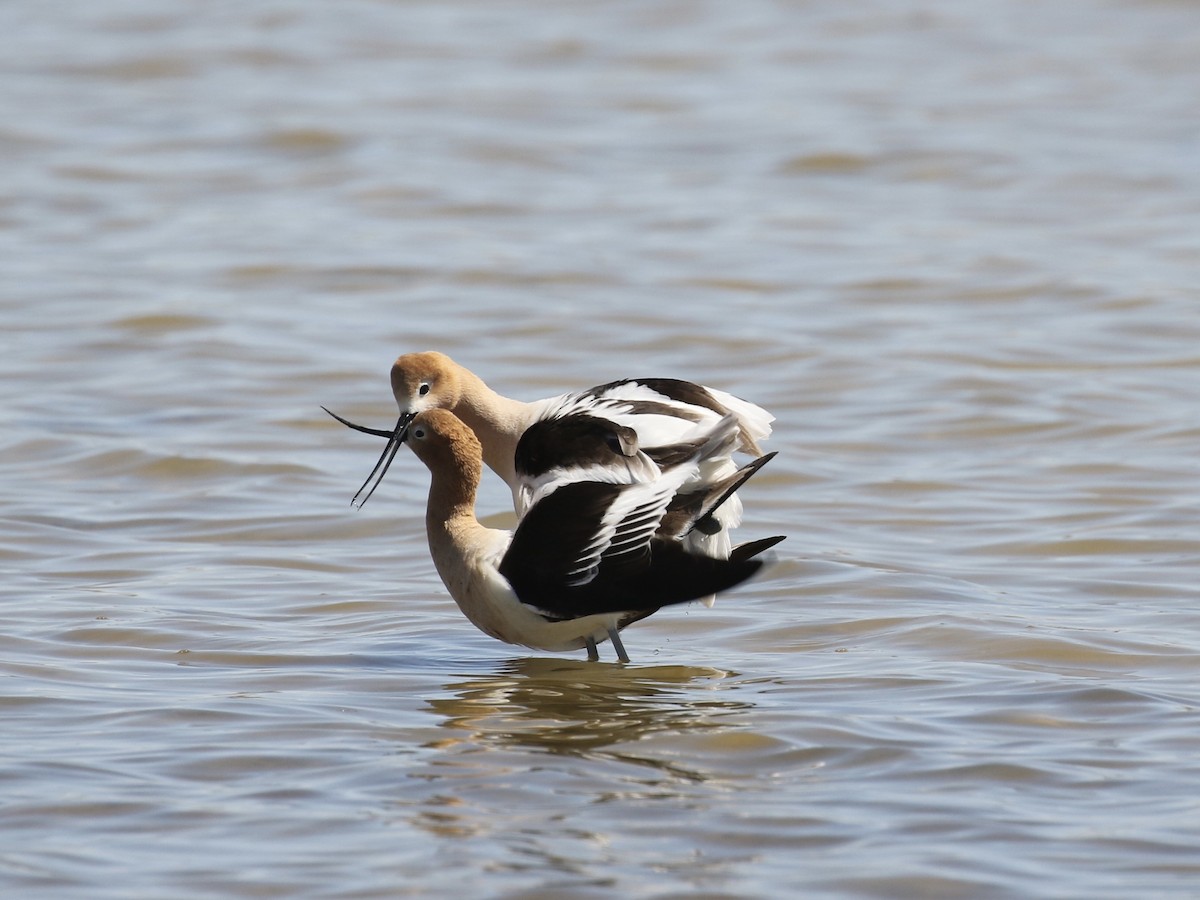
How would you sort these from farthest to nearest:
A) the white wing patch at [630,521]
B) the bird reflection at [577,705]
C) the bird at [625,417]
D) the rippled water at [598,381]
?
the bird at [625,417] → the white wing patch at [630,521] → the bird reflection at [577,705] → the rippled water at [598,381]

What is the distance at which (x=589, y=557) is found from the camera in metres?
6.29

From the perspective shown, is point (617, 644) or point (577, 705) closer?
point (577, 705)

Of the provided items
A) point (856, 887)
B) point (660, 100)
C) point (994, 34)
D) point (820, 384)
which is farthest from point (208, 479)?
point (994, 34)

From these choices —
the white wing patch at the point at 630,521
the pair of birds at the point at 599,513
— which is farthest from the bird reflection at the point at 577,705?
the white wing patch at the point at 630,521

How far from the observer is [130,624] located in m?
7.29

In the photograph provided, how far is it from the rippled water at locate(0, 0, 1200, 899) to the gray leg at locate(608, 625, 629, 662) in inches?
3.7

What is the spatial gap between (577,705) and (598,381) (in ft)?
16.9

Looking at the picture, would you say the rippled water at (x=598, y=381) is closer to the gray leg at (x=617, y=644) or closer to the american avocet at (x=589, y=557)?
the gray leg at (x=617, y=644)

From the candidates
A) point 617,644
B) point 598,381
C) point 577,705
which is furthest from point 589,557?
point 598,381

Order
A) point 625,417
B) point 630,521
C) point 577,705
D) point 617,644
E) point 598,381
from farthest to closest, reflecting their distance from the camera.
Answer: point 598,381 < point 617,644 < point 625,417 < point 577,705 < point 630,521

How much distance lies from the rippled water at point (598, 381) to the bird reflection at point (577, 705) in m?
0.03

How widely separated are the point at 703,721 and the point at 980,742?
82cm

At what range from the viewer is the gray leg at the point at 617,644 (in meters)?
6.70

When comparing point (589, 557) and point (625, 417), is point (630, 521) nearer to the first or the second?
point (589, 557)
